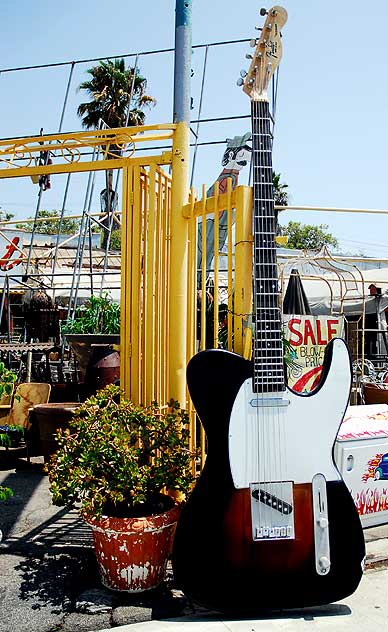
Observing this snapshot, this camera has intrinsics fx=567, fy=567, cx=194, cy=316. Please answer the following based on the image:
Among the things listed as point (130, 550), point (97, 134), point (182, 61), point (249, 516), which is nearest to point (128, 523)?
point (130, 550)

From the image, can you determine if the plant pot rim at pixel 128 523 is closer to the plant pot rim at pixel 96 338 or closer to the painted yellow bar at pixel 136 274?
the painted yellow bar at pixel 136 274

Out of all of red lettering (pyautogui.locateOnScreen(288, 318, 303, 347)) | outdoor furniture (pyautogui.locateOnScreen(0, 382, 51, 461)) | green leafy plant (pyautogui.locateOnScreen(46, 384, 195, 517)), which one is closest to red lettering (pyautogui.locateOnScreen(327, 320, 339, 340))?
red lettering (pyautogui.locateOnScreen(288, 318, 303, 347))

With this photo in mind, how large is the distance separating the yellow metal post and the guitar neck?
858 mm

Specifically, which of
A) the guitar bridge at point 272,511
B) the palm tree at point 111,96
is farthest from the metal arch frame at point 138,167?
the palm tree at point 111,96

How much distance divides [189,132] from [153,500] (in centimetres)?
271

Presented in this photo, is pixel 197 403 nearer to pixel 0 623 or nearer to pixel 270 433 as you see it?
pixel 270 433

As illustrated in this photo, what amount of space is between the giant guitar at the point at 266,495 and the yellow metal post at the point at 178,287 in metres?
0.95

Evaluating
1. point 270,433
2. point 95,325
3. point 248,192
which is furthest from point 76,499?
point 95,325

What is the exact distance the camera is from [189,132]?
14.3ft

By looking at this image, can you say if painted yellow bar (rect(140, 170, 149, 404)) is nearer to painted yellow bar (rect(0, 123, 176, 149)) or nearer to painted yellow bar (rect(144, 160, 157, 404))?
painted yellow bar (rect(144, 160, 157, 404))

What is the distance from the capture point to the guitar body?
9.93 feet

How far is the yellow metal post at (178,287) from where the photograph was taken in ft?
13.6

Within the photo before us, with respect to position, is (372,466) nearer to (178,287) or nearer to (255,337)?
(255,337)

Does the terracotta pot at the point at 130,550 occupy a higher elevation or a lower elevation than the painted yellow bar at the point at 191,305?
lower
